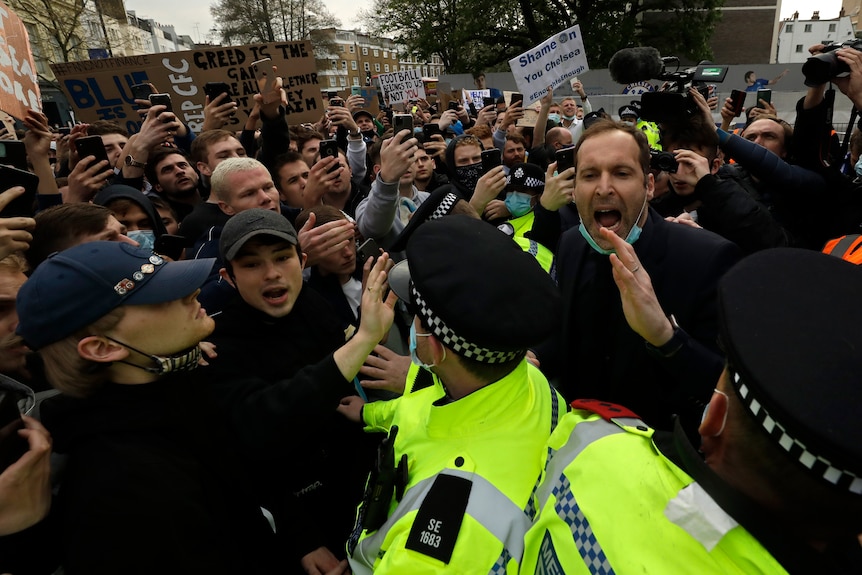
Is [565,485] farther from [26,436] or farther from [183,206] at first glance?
[183,206]

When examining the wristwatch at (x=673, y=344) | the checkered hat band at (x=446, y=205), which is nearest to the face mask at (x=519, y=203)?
the checkered hat band at (x=446, y=205)

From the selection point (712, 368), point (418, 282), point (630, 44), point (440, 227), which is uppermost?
point (630, 44)

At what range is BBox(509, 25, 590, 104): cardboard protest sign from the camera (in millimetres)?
6281

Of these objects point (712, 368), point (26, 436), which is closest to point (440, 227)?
point (712, 368)

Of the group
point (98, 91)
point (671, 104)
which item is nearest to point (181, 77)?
point (98, 91)

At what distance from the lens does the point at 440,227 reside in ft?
5.01

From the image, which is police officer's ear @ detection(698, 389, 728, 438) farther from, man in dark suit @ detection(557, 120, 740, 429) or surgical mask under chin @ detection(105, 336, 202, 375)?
surgical mask under chin @ detection(105, 336, 202, 375)

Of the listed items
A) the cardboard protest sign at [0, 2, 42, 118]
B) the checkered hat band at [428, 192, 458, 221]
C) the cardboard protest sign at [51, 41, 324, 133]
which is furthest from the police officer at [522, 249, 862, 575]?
the cardboard protest sign at [51, 41, 324, 133]

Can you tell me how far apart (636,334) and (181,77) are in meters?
5.83

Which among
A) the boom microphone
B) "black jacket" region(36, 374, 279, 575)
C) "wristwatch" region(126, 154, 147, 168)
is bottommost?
"black jacket" region(36, 374, 279, 575)

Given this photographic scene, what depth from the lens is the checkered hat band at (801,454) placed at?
71cm

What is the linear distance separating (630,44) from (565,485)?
29751 millimetres

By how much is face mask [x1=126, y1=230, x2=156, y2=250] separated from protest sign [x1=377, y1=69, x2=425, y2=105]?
8791 millimetres

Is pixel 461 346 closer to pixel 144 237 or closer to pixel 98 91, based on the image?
pixel 144 237
